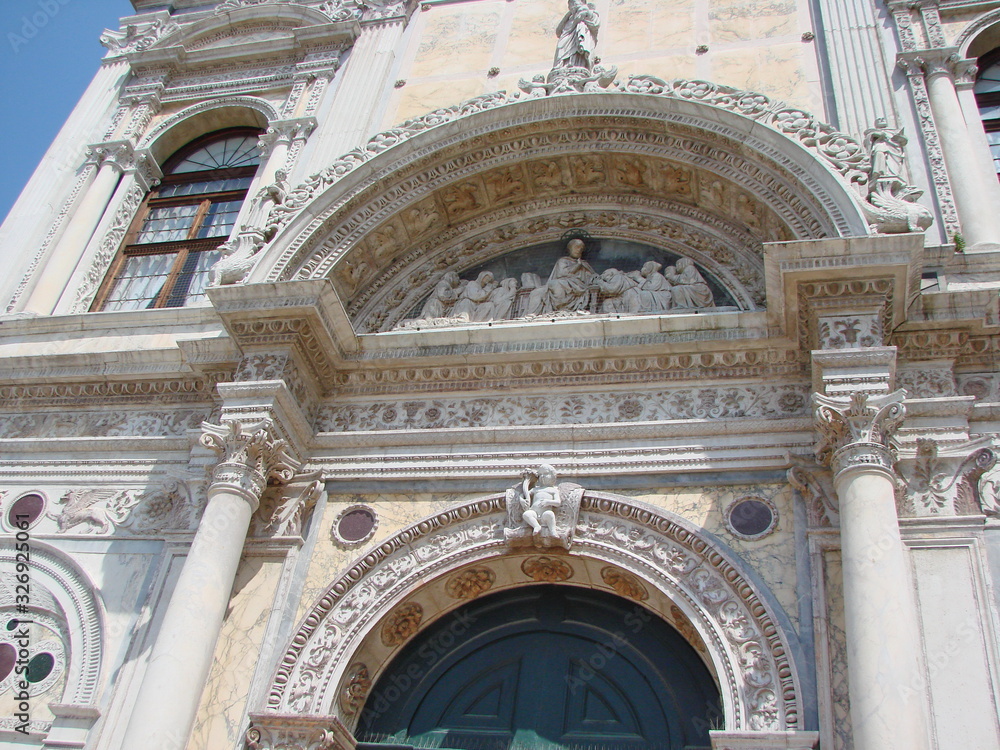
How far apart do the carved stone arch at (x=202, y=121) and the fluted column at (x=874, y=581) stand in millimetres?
8654

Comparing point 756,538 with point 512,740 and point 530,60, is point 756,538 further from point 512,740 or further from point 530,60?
point 530,60

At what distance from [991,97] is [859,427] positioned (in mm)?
5601

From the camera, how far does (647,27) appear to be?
11344mm

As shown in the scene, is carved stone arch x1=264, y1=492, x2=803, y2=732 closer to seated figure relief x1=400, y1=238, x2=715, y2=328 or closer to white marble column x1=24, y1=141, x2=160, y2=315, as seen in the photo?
seated figure relief x1=400, y1=238, x2=715, y2=328

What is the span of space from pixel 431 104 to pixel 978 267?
6210 millimetres

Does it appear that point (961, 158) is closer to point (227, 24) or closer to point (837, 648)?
point (837, 648)

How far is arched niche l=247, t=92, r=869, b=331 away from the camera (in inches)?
338

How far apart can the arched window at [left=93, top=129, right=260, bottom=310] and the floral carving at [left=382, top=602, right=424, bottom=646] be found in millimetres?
4920

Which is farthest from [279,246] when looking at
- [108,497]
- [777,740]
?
[777,740]

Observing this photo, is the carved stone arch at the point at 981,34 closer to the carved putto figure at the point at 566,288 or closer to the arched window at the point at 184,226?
the carved putto figure at the point at 566,288

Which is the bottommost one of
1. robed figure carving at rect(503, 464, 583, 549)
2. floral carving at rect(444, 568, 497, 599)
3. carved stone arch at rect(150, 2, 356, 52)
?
floral carving at rect(444, 568, 497, 599)

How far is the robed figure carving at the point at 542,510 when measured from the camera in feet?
23.0

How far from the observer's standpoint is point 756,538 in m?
6.74

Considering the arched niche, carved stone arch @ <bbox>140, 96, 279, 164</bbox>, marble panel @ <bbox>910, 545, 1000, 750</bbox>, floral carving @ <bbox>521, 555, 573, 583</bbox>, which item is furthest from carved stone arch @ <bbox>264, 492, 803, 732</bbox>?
carved stone arch @ <bbox>140, 96, 279, 164</bbox>
